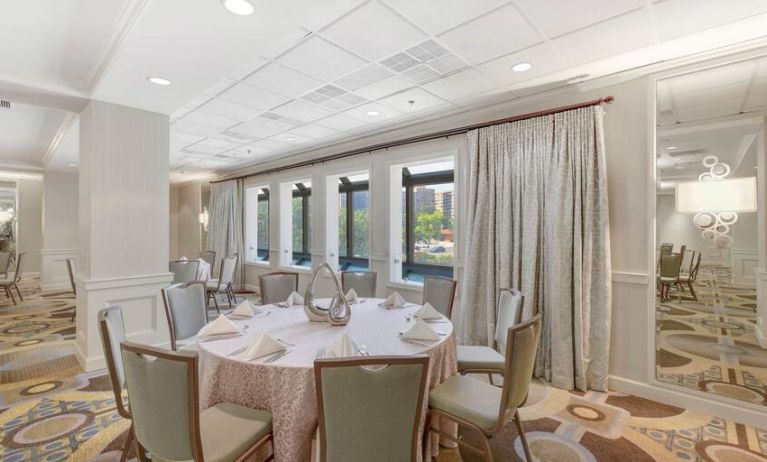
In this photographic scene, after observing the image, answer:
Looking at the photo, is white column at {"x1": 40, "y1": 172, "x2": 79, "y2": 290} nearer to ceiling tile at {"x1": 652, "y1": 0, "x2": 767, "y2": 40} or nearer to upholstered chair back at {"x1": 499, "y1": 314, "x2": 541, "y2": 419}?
upholstered chair back at {"x1": 499, "y1": 314, "x2": 541, "y2": 419}

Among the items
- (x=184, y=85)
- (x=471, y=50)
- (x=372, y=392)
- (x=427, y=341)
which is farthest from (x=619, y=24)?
(x=184, y=85)

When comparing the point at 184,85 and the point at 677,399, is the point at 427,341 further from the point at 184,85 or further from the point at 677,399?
the point at 184,85

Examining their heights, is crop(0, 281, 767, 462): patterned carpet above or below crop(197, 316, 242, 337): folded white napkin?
below

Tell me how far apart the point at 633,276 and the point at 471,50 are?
228cm

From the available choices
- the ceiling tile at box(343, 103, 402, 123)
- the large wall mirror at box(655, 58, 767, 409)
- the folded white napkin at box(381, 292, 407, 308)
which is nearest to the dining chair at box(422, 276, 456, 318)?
the folded white napkin at box(381, 292, 407, 308)

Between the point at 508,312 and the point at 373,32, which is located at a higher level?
the point at 373,32

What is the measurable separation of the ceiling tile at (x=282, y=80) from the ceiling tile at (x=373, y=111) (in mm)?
710

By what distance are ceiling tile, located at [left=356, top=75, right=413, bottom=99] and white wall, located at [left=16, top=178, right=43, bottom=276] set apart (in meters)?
9.94

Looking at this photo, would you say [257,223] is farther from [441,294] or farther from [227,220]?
[441,294]

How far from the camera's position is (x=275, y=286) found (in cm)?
348

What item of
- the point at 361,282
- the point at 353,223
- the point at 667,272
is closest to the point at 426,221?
the point at 353,223

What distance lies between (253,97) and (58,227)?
305 inches

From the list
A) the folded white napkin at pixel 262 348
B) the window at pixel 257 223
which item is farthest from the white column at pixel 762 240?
the window at pixel 257 223

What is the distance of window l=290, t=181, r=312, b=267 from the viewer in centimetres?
707
